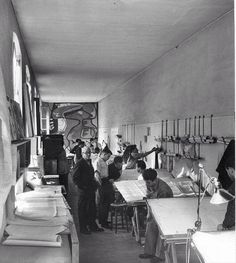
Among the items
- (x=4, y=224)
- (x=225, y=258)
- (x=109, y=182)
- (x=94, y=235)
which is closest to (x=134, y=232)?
(x=94, y=235)

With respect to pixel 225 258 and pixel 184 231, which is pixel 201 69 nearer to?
pixel 184 231

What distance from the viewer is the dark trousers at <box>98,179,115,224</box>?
8.10 meters

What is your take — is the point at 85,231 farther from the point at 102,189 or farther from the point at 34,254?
the point at 34,254

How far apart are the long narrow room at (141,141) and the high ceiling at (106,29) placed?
0.03m

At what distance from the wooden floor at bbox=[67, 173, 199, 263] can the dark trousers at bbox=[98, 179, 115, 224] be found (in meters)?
0.36

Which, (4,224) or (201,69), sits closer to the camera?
(4,224)

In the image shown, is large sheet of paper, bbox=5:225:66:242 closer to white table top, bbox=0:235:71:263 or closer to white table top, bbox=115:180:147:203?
white table top, bbox=0:235:71:263

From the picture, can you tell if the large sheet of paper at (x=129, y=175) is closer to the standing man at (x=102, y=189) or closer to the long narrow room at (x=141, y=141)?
the long narrow room at (x=141, y=141)

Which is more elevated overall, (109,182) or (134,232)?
(109,182)

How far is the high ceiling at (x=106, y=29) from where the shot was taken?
18.2 feet

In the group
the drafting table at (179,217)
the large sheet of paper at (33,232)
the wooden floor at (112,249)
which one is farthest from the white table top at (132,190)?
the large sheet of paper at (33,232)

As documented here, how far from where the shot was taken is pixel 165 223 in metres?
4.60

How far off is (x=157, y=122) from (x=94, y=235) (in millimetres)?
3580

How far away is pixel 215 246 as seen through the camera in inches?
121
